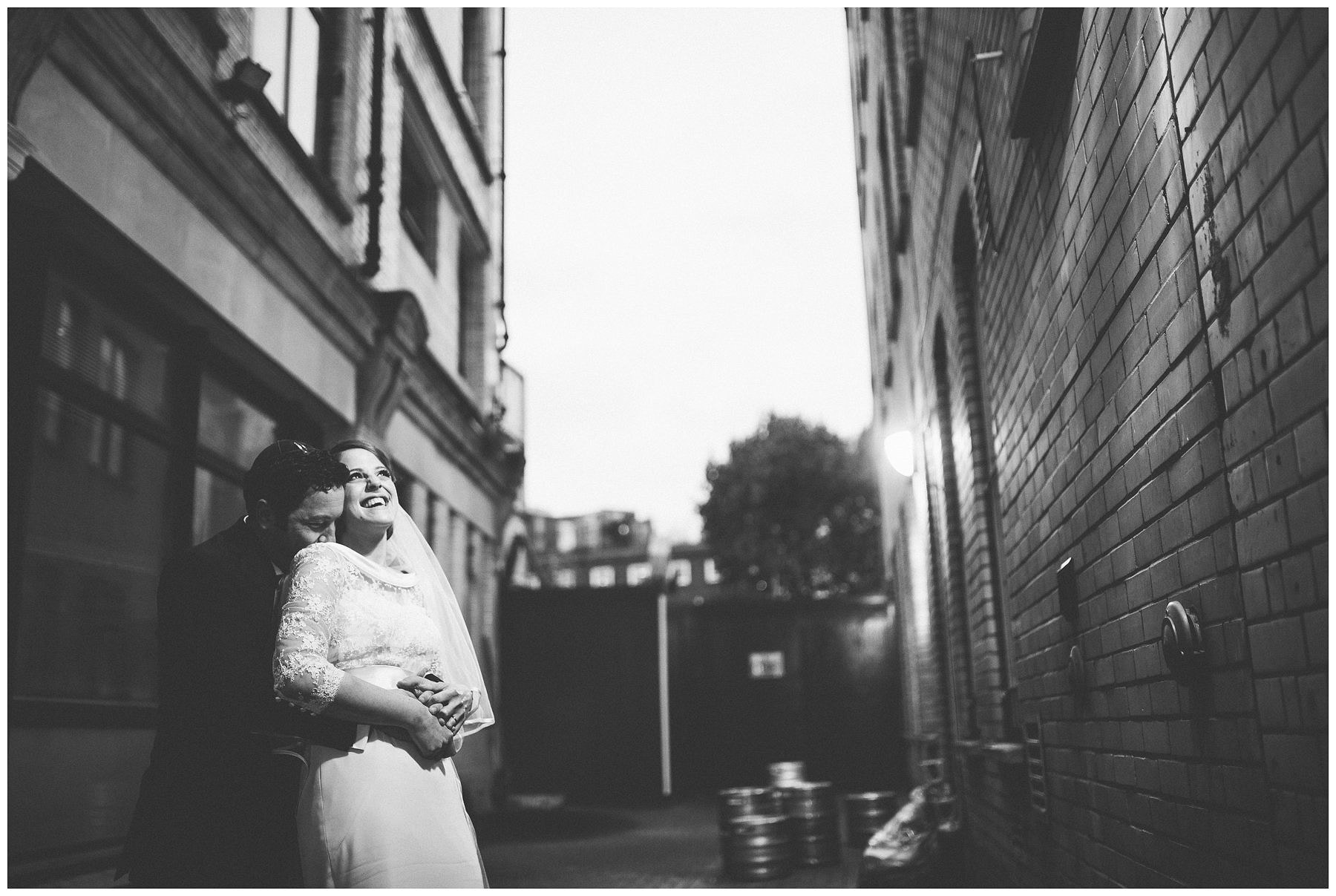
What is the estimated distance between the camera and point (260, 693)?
8.41 ft

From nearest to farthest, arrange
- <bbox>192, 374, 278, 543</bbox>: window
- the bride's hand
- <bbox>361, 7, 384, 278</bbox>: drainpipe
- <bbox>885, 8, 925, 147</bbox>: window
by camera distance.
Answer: the bride's hand
<bbox>885, 8, 925, 147</bbox>: window
<bbox>192, 374, 278, 543</bbox>: window
<bbox>361, 7, 384, 278</bbox>: drainpipe

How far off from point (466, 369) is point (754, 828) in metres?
7.87

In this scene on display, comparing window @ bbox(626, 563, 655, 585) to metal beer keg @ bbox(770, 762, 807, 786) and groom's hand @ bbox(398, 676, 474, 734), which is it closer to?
metal beer keg @ bbox(770, 762, 807, 786)

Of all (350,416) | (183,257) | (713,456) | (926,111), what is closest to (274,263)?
(183,257)

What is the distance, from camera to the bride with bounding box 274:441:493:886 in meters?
2.37

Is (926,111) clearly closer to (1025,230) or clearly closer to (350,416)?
(1025,230)

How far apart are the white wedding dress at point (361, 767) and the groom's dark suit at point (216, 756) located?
104 mm

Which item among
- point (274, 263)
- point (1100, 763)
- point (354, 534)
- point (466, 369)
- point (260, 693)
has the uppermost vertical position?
point (466, 369)

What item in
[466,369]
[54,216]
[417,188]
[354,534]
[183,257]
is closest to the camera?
[354,534]

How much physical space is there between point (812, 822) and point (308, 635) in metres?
6.62

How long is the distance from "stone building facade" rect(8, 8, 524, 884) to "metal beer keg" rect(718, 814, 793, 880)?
4.00 meters

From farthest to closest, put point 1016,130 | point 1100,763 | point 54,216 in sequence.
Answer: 1. point 54,216
2. point 1016,130
3. point 1100,763

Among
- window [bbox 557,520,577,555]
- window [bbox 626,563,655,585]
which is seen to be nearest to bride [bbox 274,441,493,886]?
window [bbox 626,563,655,585]

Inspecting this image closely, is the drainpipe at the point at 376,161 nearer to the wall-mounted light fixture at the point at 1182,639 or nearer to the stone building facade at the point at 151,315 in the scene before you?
the stone building facade at the point at 151,315
